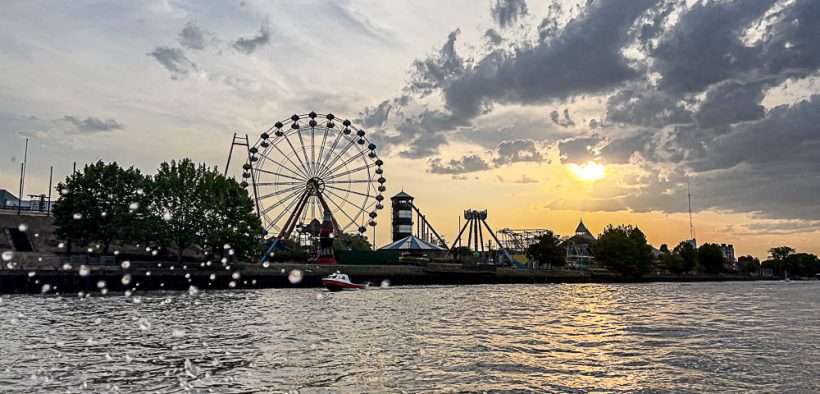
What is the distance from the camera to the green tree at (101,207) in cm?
8719

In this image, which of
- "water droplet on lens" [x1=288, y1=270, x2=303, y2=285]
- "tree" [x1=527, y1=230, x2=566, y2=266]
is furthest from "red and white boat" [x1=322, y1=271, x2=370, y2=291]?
"tree" [x1=527, y1=230, x2=566, y2=266]

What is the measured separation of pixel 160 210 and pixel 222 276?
1582cm

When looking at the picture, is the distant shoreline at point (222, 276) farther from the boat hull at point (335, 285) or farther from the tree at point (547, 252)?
the tree at point (547, 252)

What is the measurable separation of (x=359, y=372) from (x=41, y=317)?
2811cm

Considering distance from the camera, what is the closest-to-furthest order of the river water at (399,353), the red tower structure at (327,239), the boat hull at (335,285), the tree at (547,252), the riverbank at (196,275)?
the river water at (399,353) → the riverbank at (196,275) → the boat hull at (335,285) → the red tower structure at (327,239) → the tree at (547,252)

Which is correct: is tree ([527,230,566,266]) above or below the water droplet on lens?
above

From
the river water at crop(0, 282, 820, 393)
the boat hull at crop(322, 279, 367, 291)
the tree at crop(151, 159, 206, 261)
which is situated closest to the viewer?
the river water at crop(0, 282, 820, 393)

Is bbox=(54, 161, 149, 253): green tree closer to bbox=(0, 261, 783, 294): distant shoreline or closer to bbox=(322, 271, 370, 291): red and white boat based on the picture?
bbox=(0, 261, 783, 294): distant shoreline

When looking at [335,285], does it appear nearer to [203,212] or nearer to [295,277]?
[295,277]

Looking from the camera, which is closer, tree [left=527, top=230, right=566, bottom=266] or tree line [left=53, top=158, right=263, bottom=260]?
tree line [left=53, top=158, right=263, bottom=260]

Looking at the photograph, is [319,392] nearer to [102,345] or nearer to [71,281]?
[102,345]

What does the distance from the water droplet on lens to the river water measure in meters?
50.9

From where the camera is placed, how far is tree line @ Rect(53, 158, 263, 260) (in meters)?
87.9

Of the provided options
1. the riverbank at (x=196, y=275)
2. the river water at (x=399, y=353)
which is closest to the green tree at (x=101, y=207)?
the riverbank at (x=196, y=275)
